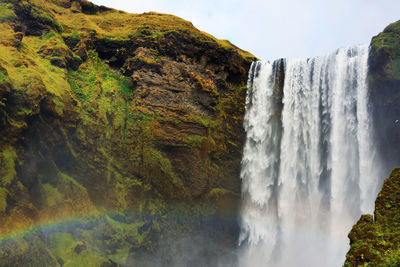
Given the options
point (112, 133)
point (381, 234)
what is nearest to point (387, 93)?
point (381, 234)

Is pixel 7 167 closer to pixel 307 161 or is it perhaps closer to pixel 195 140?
pixel 195 140

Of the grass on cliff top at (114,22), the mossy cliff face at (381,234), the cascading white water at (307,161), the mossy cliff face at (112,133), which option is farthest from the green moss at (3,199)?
the cascading white water at (307,161)

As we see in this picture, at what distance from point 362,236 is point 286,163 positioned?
14.4 metres

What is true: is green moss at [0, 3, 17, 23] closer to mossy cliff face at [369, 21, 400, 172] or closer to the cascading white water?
the cascading white water

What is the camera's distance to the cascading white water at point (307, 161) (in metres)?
17.1

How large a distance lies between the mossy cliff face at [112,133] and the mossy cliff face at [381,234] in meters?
12.3

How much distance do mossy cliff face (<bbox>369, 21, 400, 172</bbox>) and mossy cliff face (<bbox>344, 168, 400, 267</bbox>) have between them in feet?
40.8

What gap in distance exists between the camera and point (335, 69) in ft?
62.2

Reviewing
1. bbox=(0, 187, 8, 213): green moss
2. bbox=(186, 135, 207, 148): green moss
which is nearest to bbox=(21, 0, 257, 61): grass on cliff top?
bbox=(186, 135, 207, 148): green moss

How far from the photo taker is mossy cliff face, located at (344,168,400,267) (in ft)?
16.4

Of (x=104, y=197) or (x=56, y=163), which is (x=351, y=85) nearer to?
(x=104, y=197)

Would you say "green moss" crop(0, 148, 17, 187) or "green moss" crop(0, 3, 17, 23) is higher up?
"green moss" crop(0, 3, 17, 23)

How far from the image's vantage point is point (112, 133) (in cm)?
1767

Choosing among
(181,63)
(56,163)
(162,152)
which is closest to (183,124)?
(162,152)
